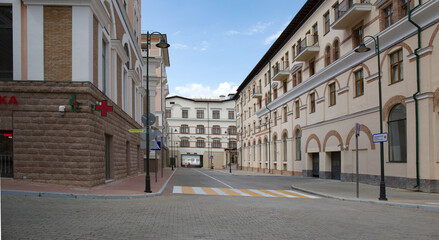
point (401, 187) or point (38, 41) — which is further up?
point (38, 41)

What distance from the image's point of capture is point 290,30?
1426 inches

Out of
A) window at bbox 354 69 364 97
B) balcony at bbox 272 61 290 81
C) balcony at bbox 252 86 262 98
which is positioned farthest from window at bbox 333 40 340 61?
balcony at bbox 252 86 262 98

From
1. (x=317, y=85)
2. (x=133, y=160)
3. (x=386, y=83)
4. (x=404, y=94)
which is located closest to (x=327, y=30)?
(x=317, y=85)

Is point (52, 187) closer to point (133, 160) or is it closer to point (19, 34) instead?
point (19, 34)

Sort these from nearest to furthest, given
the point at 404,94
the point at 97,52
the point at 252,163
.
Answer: the point at 97,52, the point at 404,94, the point at 252,163

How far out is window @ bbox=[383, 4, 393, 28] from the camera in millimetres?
19923

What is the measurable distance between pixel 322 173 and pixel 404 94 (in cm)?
1192

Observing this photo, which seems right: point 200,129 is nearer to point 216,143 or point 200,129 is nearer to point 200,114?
point 200,114

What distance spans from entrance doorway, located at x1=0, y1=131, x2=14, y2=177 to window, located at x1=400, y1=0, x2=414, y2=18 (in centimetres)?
1842

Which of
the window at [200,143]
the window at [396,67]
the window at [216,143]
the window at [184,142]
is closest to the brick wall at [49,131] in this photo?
the window at [396,67]

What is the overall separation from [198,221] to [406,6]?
15932mm

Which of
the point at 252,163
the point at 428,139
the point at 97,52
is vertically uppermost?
the point at 97,52

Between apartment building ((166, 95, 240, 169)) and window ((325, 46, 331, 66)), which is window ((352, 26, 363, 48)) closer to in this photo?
window ((325, 46, 331, 66))

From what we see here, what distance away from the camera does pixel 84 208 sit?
9.93 metres
